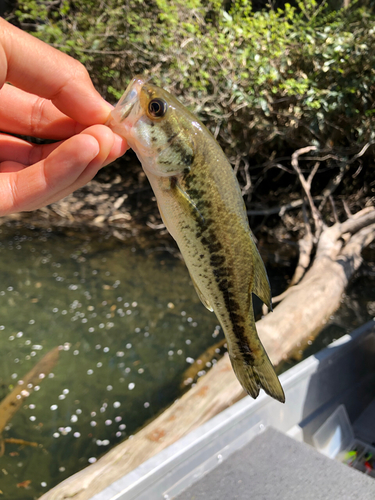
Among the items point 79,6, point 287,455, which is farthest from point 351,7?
point 287,455

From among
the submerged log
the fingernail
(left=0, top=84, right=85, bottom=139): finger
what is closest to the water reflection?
the submerged log

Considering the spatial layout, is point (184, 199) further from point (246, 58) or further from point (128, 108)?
point (246, 58)

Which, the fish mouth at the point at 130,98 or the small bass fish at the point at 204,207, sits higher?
the fish mouth at the point at 130,98

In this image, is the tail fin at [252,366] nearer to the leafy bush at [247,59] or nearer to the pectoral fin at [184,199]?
the pectoral fin at [184,199]

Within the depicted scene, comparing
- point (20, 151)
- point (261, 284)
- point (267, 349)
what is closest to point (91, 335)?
point (267, 349)


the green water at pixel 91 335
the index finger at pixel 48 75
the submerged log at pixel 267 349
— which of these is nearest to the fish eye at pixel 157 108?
the index finger at pixel 48 75

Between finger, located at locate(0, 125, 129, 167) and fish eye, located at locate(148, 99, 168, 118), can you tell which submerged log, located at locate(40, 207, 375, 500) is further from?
fish eye, located at locate(148, 99, 168, 118)

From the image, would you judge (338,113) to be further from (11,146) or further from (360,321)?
(11,146)
